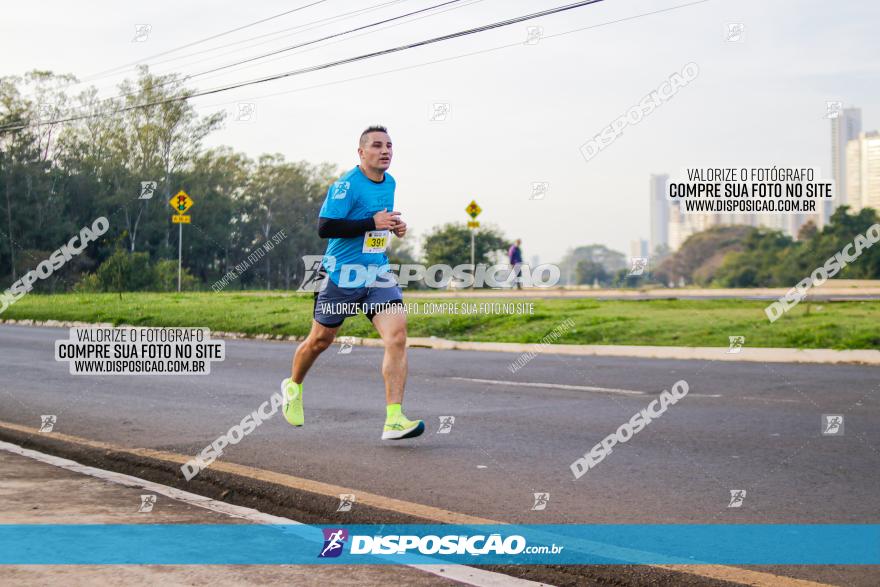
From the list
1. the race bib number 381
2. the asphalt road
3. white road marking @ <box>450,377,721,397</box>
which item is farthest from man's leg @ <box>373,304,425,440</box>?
white road marking @ <box>450,377,721,397</box>

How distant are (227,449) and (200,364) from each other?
23.0ft

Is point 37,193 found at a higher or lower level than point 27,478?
Result: higher

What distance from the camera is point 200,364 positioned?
44.5ft

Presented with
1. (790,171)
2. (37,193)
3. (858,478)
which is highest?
(37,193)

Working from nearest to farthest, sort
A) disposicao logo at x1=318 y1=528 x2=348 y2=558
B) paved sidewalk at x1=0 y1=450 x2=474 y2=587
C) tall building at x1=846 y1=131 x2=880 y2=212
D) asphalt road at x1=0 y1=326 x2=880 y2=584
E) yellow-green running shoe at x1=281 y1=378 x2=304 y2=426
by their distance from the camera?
paved sidewalk at x1=0 y1=450 x2=474 y2=587
disposicao logo at x1=318 y1=528 x2=348 y2=558
asphalt road at x1=0 y1=326 x2=880 y2=584
yellow-green running shoe at x1=281 y1=378 x2=304 y2=426
tall building at x1=846 y1=131 x2=880 y2=212

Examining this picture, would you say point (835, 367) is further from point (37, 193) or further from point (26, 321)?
point (37, 193)

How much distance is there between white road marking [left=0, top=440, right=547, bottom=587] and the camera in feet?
12.3

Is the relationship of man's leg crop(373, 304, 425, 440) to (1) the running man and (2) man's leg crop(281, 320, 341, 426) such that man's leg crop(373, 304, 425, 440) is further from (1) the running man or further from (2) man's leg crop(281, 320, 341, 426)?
(2) man's leg crop(281, 320, 341, 426)

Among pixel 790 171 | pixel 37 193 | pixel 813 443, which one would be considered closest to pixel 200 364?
pixel 813 443

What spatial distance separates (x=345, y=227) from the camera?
21.4ft

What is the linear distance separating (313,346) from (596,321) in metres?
11.7

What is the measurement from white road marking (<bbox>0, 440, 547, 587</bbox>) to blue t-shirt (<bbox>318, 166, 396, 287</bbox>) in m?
1.90

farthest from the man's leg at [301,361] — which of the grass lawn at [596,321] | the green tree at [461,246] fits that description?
the green tree at [461,246]

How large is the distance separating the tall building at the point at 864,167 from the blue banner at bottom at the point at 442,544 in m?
55.6
